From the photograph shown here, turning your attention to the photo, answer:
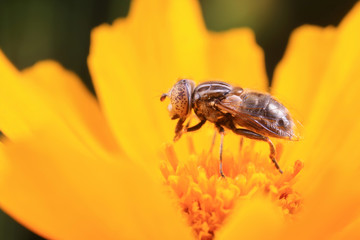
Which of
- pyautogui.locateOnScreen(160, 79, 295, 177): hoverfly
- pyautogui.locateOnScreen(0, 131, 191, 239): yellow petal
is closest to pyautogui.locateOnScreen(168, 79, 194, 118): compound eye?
pyautogui.locateOnScreen(160, 79, 295, 177): hoverfly

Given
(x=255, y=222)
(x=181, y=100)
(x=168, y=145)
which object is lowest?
(x=168, y=145)

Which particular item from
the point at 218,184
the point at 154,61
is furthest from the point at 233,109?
the point at 154,61

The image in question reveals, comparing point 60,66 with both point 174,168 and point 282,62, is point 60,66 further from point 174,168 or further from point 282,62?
point 282,62

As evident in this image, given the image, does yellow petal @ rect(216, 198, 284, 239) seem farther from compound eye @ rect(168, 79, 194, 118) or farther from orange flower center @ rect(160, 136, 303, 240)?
compound eye @ rect(168, 79, 194, 118)

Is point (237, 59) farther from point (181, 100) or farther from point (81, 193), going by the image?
point (81, 193)

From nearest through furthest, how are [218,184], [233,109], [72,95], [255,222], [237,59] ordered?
[255,222] < [218,184] < [233,109] < [72,95] < [237,59]

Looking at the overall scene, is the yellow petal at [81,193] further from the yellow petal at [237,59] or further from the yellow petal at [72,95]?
the yellow petal at [237,59]

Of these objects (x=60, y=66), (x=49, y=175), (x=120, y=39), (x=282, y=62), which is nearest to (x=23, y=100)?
(x=60, y=66)

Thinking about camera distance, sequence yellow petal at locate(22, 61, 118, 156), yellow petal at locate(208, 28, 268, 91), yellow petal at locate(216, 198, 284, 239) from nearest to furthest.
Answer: yellow petal at locate(216, 198, 284, 239) < yellow petal at locate(22, 61, 118, 156) < yellow petal at locate(208, 28, 268, 91)
